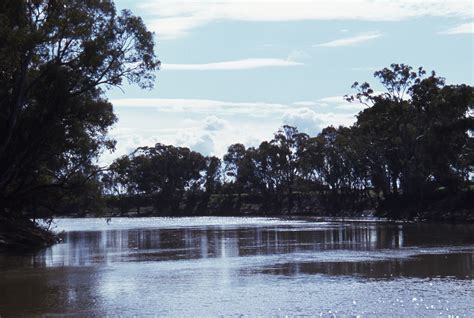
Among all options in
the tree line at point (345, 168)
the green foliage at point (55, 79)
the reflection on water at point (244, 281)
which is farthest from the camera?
the tree line at point (345, 168)

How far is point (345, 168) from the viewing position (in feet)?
339

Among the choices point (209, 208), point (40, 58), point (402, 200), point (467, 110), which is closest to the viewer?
point (40, 58)

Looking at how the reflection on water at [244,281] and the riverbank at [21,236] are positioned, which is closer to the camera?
the reflection on water at [244,281]

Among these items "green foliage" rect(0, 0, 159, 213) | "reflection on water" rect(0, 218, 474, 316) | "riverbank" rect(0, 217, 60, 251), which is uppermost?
"green foliage" rect(0, 0, 159, 213)

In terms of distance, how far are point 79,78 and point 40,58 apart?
2159 mm

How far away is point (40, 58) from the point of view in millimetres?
32875

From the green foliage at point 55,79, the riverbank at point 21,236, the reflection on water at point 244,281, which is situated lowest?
the reflection on water at point 244,281

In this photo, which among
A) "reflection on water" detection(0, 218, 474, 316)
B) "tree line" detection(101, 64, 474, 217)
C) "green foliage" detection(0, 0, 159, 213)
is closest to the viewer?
"reflection on water" detection(0, 218, 474, 316)

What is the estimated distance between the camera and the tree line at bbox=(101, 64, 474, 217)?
70.1 m

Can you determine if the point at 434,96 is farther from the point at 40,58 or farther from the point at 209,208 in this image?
the point at 209,208

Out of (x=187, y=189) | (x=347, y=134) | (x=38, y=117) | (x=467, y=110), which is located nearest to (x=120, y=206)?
(x=187, y=189)

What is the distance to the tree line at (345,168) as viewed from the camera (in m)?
70.1

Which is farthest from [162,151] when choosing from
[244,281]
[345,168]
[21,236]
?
[244,281]

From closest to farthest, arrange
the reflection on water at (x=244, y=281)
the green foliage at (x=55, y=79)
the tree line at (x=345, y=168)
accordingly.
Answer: the reflection on water at (x=244, y=281) < the green foliage at (x=55, y=79) < the tree line at (x=345, y=168)
